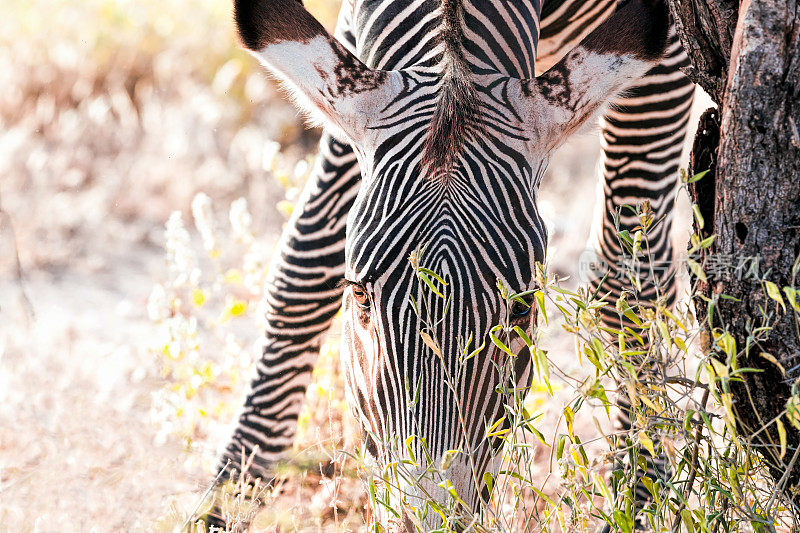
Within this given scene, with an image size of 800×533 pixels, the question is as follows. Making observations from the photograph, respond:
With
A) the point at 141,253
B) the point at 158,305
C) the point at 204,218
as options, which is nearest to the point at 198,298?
the point at 158,305

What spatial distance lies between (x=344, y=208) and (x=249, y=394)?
1004 millimetres

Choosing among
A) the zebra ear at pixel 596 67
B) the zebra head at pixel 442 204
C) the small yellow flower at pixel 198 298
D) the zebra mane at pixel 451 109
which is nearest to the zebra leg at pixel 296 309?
the small yellow flower at pixel 198 298

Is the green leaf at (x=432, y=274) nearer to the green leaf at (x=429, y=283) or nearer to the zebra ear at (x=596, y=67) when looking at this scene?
the green leaf at (x=429, y=283)

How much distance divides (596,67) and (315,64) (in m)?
0.85

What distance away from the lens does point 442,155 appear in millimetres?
2236

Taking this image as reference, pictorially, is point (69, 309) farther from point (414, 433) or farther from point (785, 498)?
point (785, 498)

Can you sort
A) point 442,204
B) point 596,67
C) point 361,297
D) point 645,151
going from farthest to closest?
point 645,151 < point 596,67 < point 361,297 < point 442,204

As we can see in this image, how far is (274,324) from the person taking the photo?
3695 millimetres

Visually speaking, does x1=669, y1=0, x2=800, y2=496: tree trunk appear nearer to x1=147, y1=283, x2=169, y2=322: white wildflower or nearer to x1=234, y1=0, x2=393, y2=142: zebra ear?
x1=234, y1=0, x2=393, y2=142: zebra ear

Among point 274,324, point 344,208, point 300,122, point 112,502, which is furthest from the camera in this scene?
point 300,122

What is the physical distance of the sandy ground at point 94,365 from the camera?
327 cm

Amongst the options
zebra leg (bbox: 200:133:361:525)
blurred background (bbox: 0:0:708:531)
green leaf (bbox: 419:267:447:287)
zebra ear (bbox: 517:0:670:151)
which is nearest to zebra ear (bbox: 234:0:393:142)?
blurred background (bbox: 0:0:708:531)

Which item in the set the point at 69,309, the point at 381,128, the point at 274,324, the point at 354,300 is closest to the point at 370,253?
the point at 354,300

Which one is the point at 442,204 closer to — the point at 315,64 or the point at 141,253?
the point at 315,64
